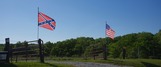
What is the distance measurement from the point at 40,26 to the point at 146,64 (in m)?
9.74

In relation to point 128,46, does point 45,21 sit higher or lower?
higher

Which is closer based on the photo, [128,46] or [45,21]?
[45,21]

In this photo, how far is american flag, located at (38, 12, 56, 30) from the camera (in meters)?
24.9

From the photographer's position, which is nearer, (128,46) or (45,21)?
(45,21)

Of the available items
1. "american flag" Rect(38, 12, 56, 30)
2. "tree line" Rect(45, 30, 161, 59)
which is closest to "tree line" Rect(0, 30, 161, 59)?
"tree line" Rect(45, 30, 161, 59)

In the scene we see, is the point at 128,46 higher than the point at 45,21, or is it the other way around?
the point at 45,21

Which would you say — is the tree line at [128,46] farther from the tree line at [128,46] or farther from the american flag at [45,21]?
the american flag at [45,21]

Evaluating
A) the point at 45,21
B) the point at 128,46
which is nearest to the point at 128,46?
the point at 128,46

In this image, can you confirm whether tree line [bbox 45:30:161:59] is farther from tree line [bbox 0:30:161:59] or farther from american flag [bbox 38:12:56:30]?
american flag [bbox 38:12:56:30]

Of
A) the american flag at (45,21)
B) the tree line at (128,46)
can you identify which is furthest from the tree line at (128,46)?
the american flag at (45,21)

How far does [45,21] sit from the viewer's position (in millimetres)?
25047

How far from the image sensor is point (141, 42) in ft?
326

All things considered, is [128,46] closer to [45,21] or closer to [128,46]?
[128,46]

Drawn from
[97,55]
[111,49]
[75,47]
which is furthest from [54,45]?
[97,55]
